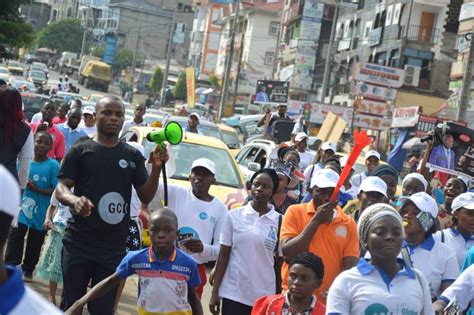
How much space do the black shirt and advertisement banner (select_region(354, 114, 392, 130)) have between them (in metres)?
26.2

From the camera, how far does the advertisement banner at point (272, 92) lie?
125ft

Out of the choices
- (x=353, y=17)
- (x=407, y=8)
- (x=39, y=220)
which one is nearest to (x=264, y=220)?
(x=39, y=220)

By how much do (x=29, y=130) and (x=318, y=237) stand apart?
2.33 meters

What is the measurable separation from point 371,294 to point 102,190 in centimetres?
228

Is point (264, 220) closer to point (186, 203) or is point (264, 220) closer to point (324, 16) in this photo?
point (186, 203)

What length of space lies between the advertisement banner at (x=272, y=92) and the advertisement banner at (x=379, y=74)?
3956mm

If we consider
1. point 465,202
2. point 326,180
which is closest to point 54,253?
point 326,180

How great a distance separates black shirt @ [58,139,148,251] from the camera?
279 inches

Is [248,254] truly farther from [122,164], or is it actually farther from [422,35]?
[422,35]

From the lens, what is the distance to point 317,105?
136 feet

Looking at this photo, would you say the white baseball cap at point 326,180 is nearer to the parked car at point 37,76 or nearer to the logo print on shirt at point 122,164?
the logo print on shirt at point 122,164

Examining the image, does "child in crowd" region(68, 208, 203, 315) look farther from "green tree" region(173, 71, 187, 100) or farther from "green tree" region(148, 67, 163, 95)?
"green tree" region(148, 67, 163, 95)

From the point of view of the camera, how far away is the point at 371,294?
5434 millimetres

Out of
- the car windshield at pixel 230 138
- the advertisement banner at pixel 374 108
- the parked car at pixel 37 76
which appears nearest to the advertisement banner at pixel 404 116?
the advertisement banner at pixel 374 108
